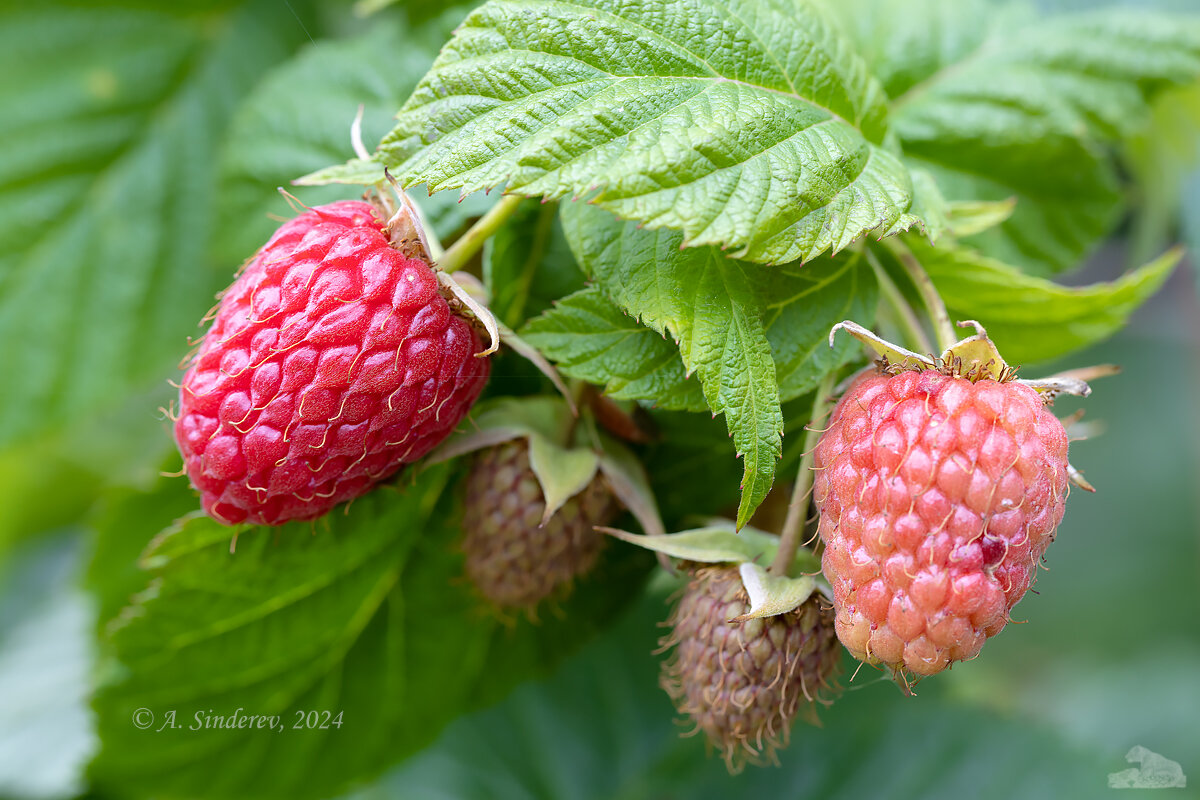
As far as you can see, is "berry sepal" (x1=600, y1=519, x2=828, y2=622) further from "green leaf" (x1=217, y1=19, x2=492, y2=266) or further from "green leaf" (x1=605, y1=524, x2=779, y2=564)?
"green leaf" (x1=217, y1=19, x2=492, y2=266)

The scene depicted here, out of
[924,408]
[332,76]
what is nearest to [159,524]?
[332,76]

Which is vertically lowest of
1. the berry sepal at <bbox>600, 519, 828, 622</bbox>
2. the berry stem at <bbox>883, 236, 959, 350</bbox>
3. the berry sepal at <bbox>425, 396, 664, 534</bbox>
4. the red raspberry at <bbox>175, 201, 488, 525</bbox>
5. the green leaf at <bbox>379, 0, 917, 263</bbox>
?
the berry sepal at <bbox>600, 519, 828, 622</bbox>

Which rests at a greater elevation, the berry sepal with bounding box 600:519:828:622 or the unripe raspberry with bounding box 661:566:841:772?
the berry sepal with bounding box 600:519:828:622

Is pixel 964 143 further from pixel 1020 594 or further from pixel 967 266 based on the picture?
pixel 1020 594

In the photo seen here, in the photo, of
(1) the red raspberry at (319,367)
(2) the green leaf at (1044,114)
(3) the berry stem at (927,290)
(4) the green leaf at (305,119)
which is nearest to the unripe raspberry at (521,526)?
(1) the red raspberry at (319,367)

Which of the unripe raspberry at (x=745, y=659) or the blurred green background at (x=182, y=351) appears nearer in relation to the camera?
the unripe raspberry at (x=745, y=659)

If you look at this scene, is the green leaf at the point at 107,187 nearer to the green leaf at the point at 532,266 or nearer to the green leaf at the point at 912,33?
the green leaf at the point at 532,266

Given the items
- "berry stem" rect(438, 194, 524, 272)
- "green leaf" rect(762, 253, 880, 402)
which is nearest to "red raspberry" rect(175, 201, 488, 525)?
"berry stem" rect(438, 194, 524, 272)

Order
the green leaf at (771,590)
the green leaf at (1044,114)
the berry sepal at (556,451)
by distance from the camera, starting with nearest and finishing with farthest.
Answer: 1. the green leaf at (771,590)
2. the berry sepal at (556,451)
3. the green leaf at (1044,114)
